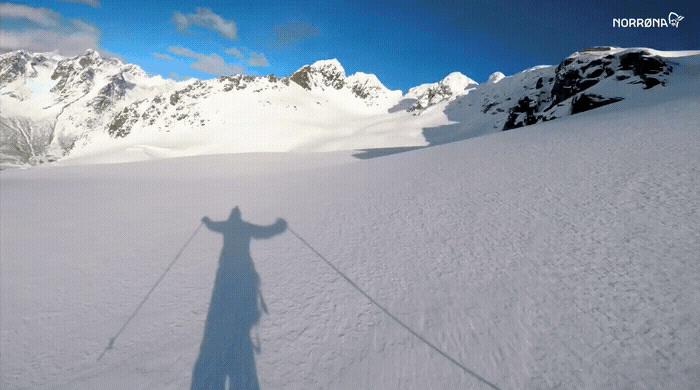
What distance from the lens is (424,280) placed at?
18.0ft

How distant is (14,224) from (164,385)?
11143mm

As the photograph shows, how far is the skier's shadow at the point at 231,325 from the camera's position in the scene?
4070mm

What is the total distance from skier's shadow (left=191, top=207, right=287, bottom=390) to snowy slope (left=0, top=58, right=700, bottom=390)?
5.4 inches

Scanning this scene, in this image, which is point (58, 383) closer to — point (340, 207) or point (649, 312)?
point (340, 207)

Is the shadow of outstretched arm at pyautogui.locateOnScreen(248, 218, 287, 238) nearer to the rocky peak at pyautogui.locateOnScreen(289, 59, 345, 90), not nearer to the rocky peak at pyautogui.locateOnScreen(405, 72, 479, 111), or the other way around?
the rocky peak at pyautogui.locateOnScreen(405, 72, 479, 111)

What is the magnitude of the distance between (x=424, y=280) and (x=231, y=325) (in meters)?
3.67

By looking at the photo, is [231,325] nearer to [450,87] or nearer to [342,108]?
[342,108]

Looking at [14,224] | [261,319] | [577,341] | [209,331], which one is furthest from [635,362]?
[14,224]

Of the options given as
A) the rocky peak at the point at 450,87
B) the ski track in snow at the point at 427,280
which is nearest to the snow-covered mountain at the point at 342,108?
the rocky peak at the point at 450,87

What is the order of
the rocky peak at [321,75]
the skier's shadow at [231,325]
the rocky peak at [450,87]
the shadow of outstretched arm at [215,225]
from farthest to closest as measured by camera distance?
the rocky peak at [321,75]
the rocky peak at [450,87]
the shadow of outstretched arm at [215,225]
the skier's shadow at [231,325]

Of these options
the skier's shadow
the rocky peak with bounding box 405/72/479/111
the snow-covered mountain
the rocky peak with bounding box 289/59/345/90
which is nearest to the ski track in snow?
the skier's shadow

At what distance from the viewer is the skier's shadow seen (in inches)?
160

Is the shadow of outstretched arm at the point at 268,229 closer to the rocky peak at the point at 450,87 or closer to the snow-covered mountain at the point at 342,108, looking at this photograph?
the snow-covered mountain at the point at 342,108

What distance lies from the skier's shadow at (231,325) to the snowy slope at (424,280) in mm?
137
